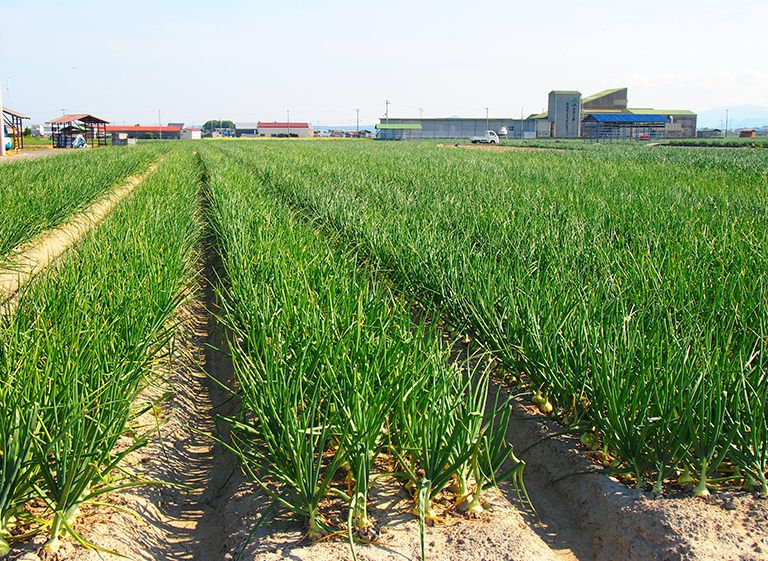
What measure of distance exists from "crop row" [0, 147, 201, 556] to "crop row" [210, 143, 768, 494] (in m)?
1.56

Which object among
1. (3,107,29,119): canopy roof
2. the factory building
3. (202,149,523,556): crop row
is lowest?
(202,149,523,556): crop row

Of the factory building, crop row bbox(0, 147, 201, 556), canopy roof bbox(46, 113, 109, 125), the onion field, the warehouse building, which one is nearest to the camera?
crop row bbox(0, 147, 201, 556)

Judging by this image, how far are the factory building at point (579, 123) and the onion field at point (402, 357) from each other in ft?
139

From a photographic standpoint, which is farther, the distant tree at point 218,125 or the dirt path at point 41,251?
the distant tree at point 218,125

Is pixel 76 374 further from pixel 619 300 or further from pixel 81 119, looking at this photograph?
pixel 81 119

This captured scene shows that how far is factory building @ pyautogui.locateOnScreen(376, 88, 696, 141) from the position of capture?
49438 mm

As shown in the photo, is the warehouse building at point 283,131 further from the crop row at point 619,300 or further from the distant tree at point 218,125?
the crop row at point 619,300

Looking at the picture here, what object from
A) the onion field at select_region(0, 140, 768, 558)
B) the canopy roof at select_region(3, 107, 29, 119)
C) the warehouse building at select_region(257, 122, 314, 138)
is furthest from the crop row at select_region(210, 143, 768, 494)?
the warehouse building at select_region(257, 122, 314, 138)

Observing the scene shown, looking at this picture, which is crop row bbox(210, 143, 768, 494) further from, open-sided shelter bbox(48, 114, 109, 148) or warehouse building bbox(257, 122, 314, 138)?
warehouse building bbox(257, 122, 314, 138)

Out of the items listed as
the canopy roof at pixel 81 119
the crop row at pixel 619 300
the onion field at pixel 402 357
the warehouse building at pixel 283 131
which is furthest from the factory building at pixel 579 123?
the onion field at pixel 402 357

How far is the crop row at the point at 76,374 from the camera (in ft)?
5.55

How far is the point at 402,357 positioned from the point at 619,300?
52.0 inches

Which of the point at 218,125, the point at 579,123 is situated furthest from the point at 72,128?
the point at 218,125

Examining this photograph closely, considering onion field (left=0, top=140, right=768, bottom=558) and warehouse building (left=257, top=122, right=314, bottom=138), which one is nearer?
onion field (left=0, top=140, right=768, bottom=558)
